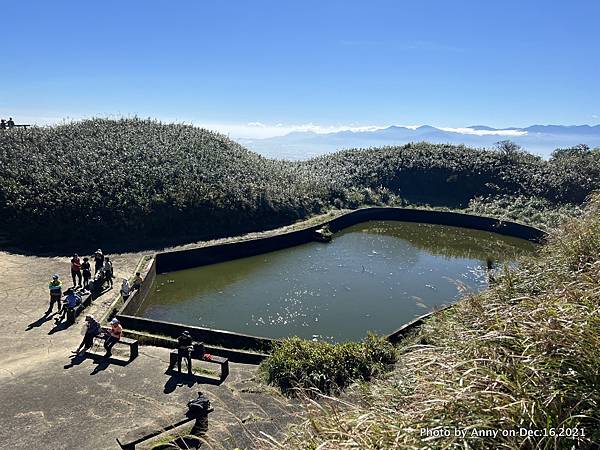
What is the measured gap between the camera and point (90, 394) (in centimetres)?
761

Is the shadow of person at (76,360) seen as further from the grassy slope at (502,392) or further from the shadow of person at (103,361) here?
the grassy slope at (502,392)

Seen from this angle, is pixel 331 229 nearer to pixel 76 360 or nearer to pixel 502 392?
pixel 76 360

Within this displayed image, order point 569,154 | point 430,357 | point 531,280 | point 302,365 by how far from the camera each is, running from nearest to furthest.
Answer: point 430,357 → point 531,280 → point 302,365 → point 569,154

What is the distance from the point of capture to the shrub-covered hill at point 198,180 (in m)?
19.5

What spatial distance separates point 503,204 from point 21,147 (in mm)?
30944

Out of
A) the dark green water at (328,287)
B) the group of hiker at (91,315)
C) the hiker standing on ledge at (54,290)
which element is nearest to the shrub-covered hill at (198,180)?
the dark green water at (328,287)

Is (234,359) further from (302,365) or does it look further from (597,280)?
(597,280)

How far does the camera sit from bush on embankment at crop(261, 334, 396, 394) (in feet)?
27.5

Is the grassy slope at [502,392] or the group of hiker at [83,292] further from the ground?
the grassy slope at [502,392]

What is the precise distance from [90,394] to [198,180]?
17953mm

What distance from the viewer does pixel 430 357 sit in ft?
11.5

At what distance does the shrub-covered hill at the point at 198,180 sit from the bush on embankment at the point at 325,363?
12.9 m

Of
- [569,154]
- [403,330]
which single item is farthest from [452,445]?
[569,154]

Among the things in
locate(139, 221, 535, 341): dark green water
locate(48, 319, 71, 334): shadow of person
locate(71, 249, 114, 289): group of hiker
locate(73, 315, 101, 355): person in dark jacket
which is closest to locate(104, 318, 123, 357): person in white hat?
locate(73, 315, 101, 355): person in dark jacket
